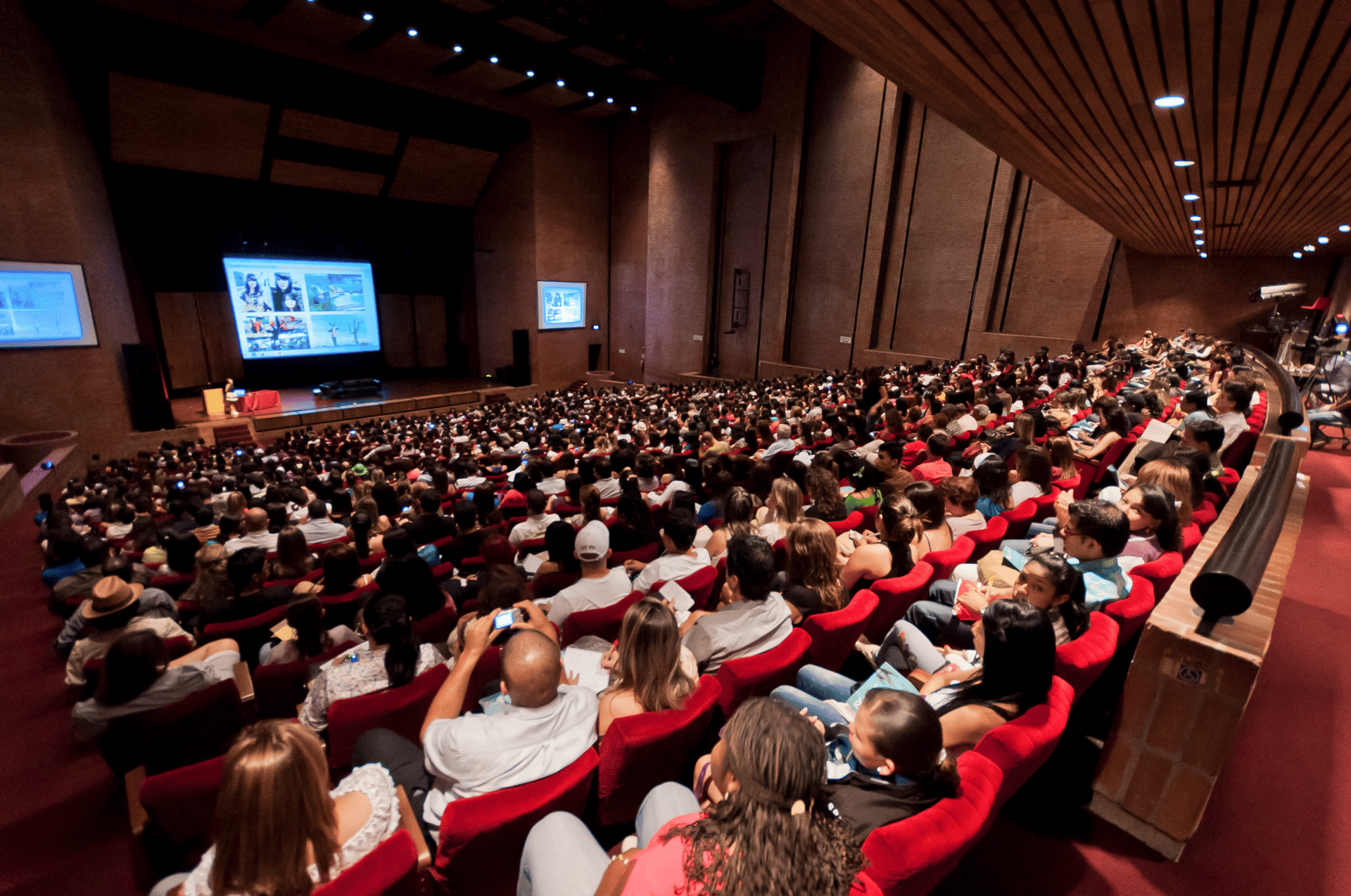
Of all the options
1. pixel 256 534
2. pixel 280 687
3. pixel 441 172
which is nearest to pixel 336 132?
pixel 441 172

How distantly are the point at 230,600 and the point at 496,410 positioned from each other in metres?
12.5

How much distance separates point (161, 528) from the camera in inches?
195

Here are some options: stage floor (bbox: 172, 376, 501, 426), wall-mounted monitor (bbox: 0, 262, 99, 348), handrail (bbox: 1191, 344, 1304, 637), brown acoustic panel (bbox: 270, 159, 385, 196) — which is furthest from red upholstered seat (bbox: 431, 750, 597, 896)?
brown acoustic panel (bbox: 270, 159, 385, 196)

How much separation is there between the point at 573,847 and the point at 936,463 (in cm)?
405

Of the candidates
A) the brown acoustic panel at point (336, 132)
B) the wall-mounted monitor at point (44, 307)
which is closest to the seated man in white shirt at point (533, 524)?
the wall-mounted monitor at point (44, 307)

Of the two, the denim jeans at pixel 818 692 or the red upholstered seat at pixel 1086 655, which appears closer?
the red upholstered seat at pixel 1086 655

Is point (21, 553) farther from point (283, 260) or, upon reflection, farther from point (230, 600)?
point (283, 260)

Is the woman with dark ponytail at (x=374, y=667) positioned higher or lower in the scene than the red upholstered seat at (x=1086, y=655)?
lower

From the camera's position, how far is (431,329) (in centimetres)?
2155

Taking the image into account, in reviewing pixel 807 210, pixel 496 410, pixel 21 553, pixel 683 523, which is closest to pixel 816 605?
pixel 683 523

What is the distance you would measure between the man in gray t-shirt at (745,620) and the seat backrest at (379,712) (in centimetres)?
103

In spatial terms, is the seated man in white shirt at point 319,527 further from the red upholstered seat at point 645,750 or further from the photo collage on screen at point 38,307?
the photo collage on screen at point 38,307

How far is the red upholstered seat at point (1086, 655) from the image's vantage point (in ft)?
5.82

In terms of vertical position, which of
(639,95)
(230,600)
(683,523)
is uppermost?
(639,95)
